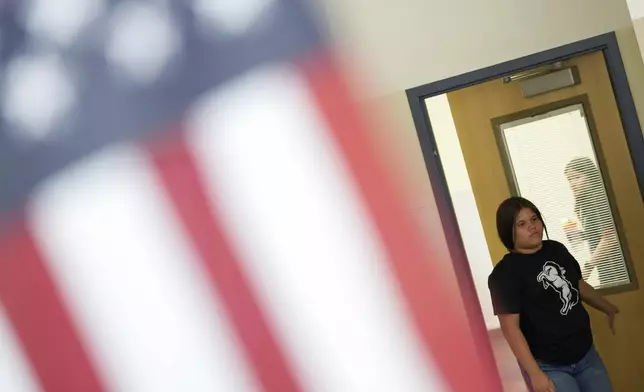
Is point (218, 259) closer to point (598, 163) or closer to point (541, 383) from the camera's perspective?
point (541, 383)

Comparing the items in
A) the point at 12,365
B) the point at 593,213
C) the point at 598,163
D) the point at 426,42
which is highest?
the point at 426,42

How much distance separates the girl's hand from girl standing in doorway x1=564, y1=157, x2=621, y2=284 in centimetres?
131

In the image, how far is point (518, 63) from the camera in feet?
8.59

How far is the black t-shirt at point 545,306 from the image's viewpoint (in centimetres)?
274

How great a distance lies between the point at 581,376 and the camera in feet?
8.98

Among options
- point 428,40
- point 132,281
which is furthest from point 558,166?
point 132,281

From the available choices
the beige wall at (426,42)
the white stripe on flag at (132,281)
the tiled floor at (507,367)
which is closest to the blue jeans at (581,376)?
the tiled floor at (507,367)

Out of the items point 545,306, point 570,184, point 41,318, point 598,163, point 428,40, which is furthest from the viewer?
point 570,184

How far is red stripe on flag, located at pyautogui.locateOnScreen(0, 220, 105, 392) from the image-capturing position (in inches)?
113

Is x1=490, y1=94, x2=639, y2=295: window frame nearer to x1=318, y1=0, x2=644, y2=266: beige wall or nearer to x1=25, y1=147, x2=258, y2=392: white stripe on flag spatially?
x1=318, y1=0, x2=644, y2=266: beige wall

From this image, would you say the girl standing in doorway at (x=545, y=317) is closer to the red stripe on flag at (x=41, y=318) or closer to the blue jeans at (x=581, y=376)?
the blue jeans at (x=581, y=376)

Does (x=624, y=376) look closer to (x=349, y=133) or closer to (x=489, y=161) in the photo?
(x=489, y=161)

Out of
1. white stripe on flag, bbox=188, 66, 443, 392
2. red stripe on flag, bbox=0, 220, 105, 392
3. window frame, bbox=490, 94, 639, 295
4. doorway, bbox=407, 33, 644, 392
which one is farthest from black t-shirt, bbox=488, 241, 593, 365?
red stripe on flag, bbox=0, 220, 105, 392

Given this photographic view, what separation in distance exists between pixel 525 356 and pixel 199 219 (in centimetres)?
114
